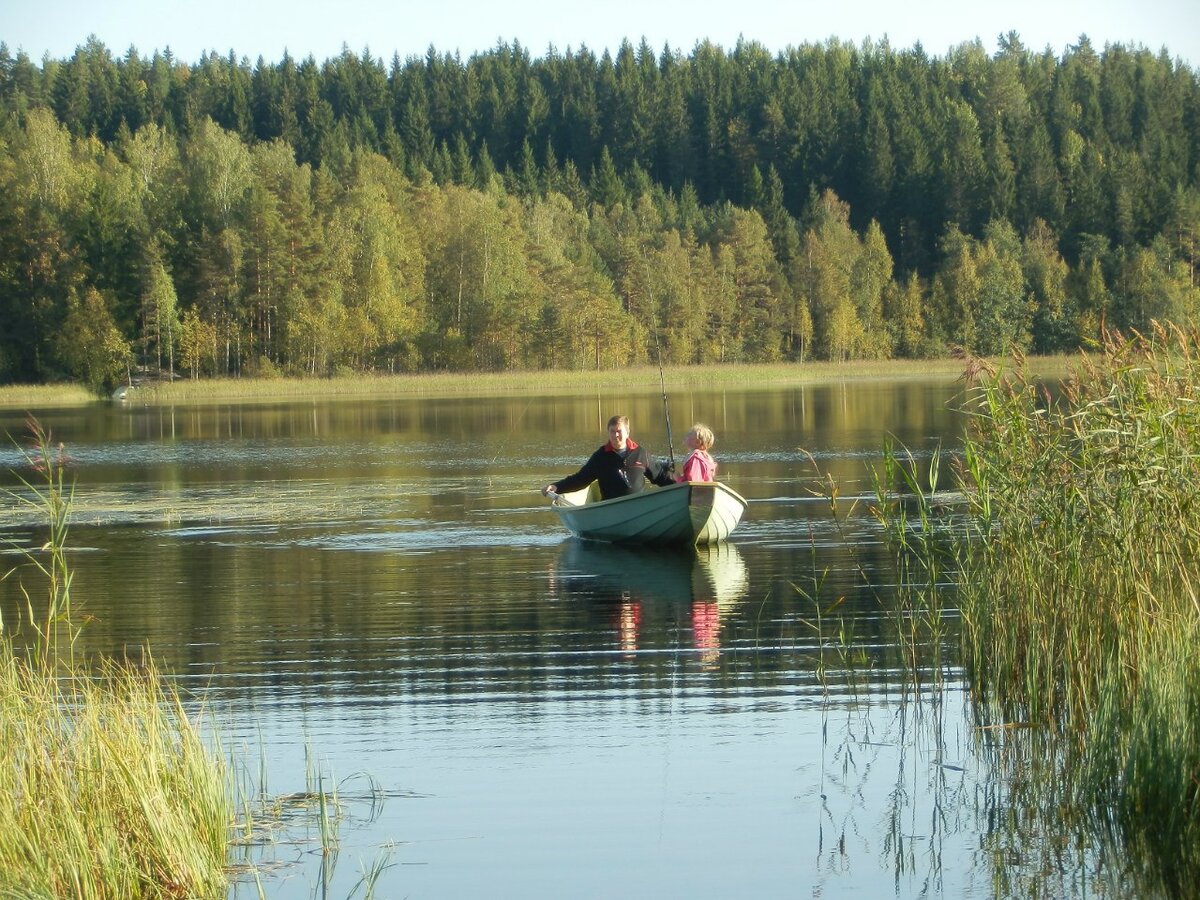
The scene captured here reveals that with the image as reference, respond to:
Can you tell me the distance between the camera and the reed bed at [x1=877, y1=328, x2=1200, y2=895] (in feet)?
22.2

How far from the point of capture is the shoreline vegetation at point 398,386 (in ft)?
213

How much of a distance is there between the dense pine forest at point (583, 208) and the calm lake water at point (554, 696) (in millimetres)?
28201

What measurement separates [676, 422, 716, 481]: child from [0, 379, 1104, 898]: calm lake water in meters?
0.82

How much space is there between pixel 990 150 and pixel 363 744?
392 ft

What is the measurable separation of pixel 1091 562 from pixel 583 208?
352 ft

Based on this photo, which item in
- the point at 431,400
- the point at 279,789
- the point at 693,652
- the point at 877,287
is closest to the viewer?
the point at 279,789

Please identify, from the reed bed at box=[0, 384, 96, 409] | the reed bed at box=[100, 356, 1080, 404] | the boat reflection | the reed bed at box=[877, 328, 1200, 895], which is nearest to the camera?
the reed bed at box=[877, 328, 1200, 895]

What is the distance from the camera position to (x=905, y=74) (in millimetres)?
151500

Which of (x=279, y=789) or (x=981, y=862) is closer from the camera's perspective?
(x=981, y=862)

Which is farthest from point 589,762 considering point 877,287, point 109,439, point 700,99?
point 700,99

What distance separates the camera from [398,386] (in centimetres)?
6600

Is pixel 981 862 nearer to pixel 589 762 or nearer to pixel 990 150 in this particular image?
pixel 589 762

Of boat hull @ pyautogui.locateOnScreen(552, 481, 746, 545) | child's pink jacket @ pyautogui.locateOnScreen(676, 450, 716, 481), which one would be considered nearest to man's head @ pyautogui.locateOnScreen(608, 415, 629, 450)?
boat hull @ pyautogui.locateOnScreen(552, 481, 746, 545)

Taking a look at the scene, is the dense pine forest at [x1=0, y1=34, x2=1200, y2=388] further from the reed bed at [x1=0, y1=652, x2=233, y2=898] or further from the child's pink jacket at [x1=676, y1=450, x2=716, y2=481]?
the reed bed at [x1=0, y1=652, x2=233, y2=898]
